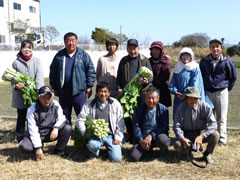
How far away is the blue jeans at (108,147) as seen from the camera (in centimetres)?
439

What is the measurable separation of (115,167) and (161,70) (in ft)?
6.36

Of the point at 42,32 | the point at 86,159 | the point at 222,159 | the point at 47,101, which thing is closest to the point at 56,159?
the point at 86,159

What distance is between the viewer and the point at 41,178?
3.82 metres

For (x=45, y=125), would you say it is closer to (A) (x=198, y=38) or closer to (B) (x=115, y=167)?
(B) (x=115, y=167)

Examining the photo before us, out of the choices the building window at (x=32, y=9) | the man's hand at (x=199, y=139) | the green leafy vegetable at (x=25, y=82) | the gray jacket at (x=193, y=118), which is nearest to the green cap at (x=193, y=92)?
the gray jacket at (x=193, y=118)

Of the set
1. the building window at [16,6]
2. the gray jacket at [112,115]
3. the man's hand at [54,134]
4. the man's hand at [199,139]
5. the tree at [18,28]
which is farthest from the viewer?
the building window at [16,6]

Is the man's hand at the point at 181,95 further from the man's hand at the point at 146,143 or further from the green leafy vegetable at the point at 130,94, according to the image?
the man's hand at the point at 146,143

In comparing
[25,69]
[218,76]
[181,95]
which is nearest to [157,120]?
[181,95]

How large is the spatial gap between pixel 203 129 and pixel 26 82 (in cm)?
313

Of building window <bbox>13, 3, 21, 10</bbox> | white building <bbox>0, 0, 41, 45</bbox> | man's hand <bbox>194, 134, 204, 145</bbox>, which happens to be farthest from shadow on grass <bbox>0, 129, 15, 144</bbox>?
building window <bbox>13, 3, 21, 10</bbox>

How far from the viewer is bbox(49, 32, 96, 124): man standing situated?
4.95 m

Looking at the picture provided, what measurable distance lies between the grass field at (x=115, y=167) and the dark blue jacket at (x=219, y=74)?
3.56ft

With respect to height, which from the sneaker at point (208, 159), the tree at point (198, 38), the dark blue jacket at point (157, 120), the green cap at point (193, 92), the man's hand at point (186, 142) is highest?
the tree at point (198, 38)

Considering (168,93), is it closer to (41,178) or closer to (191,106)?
(191,106)
